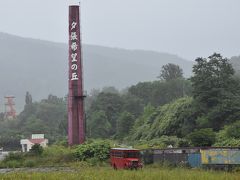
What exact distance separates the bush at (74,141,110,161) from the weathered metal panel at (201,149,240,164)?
13.6 metres

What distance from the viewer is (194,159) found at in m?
37.5

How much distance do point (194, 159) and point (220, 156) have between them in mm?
3080

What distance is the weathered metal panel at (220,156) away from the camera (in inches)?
1347

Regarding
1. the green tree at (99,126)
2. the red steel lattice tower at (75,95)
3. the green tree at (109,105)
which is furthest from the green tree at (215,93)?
the green tree at (109,105)

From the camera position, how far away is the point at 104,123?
99.9 meters

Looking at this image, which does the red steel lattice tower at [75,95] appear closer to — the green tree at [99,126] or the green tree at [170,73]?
the green tree at [99,126]

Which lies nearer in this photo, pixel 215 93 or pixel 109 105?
pixel 215 93

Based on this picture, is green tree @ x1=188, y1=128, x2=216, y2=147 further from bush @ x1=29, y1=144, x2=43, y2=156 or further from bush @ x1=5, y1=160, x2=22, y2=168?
bush @ x1=5, y1=160, x2=22, y2=168

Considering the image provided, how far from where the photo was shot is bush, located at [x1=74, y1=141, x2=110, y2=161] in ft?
154

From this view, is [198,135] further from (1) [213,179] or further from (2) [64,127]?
(2) [64,127]

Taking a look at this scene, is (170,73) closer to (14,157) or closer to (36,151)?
(36,151)

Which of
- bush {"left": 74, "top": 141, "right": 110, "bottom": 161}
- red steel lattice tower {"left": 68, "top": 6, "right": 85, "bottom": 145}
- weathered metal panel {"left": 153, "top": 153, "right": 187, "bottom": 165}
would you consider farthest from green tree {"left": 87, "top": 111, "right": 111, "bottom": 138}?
weathered metal panel {"left": 153, "top": 153, "right": 187, "bottom": 165}

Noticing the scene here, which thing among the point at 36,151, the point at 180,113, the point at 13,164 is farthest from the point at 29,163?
the point at 180,113

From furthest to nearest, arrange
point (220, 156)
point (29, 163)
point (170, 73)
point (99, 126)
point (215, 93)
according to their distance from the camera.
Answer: point (170, 73)
point (99, 126)
point (215, 93)
point (29, 163)
point (220, 156)
